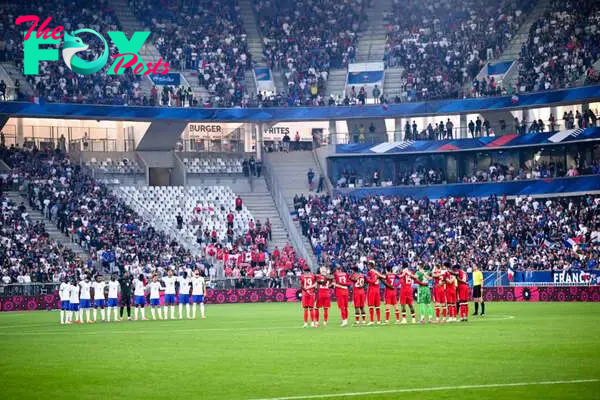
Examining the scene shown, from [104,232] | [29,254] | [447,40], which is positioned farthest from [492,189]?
[29,254]

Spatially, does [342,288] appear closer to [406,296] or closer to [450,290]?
[406,296]

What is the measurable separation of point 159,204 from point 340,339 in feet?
148

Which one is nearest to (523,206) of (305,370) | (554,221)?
(554,221)

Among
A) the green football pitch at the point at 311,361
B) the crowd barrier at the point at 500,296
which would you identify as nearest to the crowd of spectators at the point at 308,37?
the crowd barrier at the point at 500,296

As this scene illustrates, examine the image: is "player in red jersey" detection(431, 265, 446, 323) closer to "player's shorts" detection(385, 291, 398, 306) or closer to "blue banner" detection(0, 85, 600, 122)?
"player's shorts" detection(385, 291, 398, 306)

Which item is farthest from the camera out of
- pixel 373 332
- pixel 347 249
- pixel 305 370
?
pixel 347 249

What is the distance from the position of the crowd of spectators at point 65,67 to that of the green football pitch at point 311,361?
38.0 metres

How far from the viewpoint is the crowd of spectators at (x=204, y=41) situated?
3297 inches

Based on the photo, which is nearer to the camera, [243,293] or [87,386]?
[87,386]

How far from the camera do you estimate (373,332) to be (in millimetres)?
34656

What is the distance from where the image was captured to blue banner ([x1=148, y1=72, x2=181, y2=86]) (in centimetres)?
8194

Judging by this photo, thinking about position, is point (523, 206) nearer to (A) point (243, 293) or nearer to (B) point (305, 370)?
(A) point (243, 293)

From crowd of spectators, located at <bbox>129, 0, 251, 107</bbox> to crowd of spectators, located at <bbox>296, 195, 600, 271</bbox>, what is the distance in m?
12.1

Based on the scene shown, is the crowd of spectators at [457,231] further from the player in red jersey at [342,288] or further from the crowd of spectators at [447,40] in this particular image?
the player in red jersey at [342,288]
